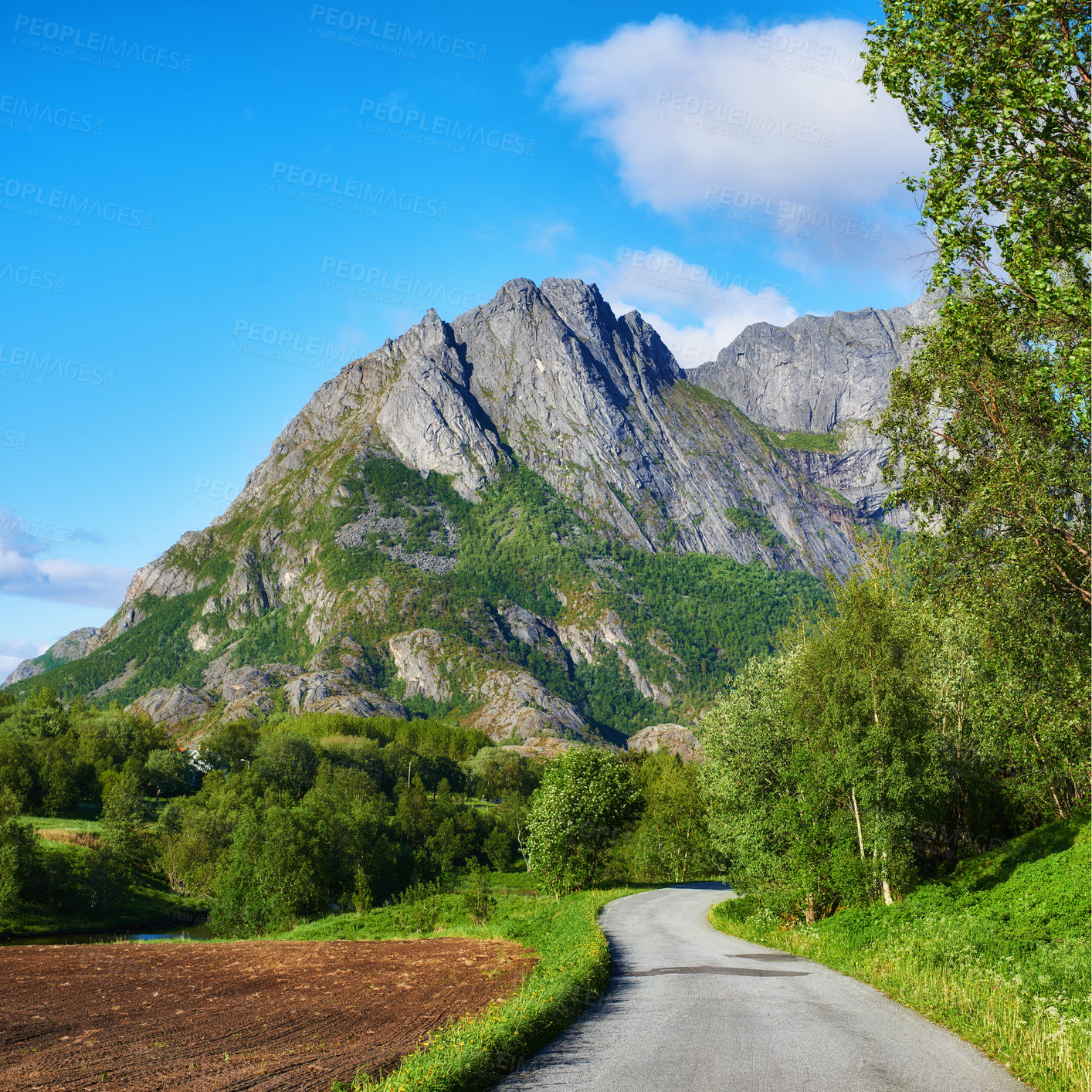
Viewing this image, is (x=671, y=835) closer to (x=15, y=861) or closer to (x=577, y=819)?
(x=577, y=819)

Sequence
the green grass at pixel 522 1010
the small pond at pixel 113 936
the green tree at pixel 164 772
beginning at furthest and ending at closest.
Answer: the green tree at pixel 164 772 → the small pond at pixel 113 936 → the green grass at pixel 522 1010

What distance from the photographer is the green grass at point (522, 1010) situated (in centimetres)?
1134

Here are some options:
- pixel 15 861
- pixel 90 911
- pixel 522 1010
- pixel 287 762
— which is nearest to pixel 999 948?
pixel 522 1010

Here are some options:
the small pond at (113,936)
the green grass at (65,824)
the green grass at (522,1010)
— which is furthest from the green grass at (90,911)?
the green grass at (522,1010)

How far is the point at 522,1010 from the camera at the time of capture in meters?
15.0

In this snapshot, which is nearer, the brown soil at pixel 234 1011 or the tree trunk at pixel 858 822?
the brown soil at pixel 234 1011

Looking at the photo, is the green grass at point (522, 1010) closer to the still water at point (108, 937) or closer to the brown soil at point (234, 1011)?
the brown soil at point (234, 1011)

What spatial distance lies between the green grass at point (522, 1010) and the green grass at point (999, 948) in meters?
7.38

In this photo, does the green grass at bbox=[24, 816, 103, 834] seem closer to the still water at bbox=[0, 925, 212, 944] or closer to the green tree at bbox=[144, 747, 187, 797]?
the green tree at bbox=[144, 747, 187, 797]

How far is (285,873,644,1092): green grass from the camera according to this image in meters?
11.3

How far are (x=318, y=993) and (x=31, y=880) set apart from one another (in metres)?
50.7

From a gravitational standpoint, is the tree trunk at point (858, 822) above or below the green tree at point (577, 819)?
above

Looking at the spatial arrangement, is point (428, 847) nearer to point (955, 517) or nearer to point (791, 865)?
point (791, 865)

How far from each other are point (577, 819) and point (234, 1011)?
3554 cm
